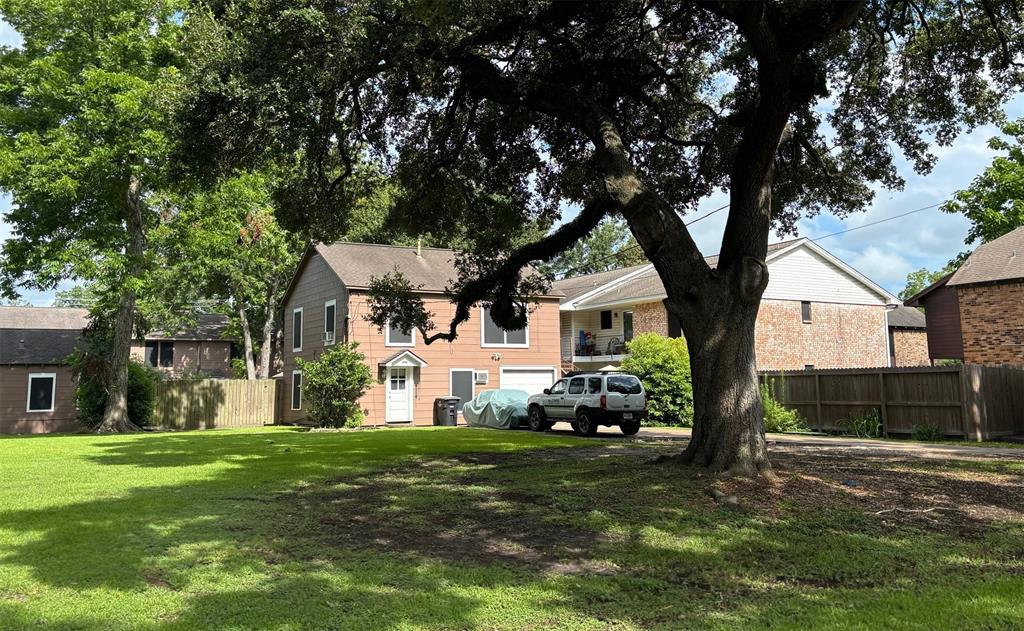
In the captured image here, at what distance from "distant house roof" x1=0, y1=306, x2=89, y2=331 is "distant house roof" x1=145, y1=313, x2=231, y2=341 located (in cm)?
366

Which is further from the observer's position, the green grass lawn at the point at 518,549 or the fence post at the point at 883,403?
the fence post at the point at 883,403

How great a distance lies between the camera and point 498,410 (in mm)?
24094

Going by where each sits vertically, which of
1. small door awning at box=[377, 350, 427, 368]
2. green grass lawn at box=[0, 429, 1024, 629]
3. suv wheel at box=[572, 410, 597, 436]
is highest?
small door awning at box=[377, 350, 427, 368]

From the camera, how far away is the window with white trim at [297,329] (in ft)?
103

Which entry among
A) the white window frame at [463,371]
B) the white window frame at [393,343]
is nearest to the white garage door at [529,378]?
the white window frame at [463,371]

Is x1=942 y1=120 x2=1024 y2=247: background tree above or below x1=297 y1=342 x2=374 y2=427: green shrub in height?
above

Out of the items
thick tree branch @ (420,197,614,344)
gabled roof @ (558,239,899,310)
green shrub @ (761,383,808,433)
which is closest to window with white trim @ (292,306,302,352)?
gabled roof @ (558,239,899,310)

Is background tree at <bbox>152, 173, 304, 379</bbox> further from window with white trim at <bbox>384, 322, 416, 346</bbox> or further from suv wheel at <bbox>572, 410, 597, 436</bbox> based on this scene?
suv wheel at <bbox>572, 410, 597, 436</bbox>

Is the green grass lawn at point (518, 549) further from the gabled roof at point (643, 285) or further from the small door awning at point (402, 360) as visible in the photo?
the gabled roof at point (643, 285)

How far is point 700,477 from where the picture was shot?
9055 mm

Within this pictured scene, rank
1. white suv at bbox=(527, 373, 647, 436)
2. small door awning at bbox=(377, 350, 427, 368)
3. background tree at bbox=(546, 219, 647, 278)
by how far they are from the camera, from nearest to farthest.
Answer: white suv at bbox=(527, 373, 647, 436) → small door awning at bbox=(377, 350, 427, 368) → background tree at bbox=(546, 219, 647, 278)

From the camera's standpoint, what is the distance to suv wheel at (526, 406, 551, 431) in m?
22.0

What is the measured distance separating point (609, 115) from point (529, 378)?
18722 millimetres

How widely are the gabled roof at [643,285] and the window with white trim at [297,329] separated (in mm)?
11854
